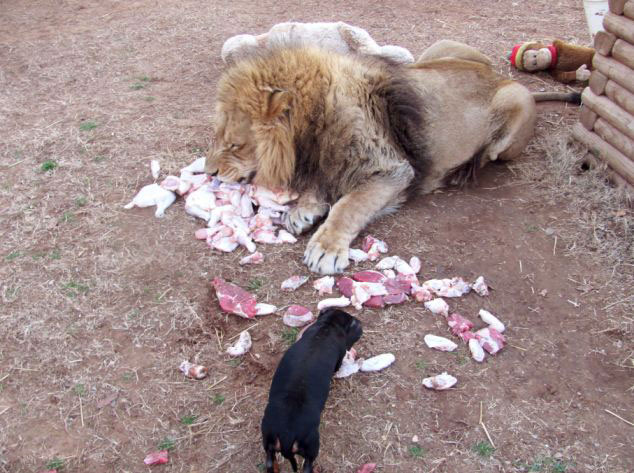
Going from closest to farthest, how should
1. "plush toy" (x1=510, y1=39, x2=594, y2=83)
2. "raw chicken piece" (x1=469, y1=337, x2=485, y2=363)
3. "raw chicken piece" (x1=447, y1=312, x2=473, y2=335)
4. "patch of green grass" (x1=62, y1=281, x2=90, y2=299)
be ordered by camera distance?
"raw chicken piece" (x1=469, y1=337, x2=485, y2=363)
"raw chicken piece" (x1=447, y1=312, x2=473, y2=335)
"patch of green grass" (x1=62, y1=281, x2=90, y2=299)
"plush toy" (x1=510, y1=39, x2=594, y2=83)

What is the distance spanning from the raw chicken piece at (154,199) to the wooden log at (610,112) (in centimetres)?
301

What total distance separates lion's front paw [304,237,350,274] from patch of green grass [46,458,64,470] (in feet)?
5.28

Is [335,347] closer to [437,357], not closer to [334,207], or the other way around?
[437,357]

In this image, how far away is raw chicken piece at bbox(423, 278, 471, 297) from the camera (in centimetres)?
331

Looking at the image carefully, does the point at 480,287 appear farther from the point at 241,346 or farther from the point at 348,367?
the point at 241,346

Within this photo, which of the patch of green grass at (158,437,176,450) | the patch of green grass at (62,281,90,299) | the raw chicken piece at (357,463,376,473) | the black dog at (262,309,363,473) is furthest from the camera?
the patch of green grass at (62,281,90,299)

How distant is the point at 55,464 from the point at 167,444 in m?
0.46

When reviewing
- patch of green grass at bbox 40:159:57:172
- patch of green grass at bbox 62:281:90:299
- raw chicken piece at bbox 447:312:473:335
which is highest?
patch of green grass at bbox 40:159:57:172

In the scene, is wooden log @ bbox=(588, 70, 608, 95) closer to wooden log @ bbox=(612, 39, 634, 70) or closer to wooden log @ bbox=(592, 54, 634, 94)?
wooden log @ bbox=(592, 54, 634, 94)

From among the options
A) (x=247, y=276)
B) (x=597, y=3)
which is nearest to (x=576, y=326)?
(x=247, y=276)

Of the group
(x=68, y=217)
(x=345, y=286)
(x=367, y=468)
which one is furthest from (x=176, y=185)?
(x=367, y=468)

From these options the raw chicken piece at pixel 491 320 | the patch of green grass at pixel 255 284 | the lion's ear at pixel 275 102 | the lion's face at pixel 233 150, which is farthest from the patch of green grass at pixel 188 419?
the lion's ear at pixel 275 102

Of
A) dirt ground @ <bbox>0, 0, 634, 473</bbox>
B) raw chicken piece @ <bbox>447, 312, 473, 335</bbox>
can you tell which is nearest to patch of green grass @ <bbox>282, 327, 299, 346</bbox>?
dirt ground @ <bbox>0, 0, 634, 473</bbox>

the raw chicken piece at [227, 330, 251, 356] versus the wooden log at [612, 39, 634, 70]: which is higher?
the wooden log at [612, 39, 634, 70]
